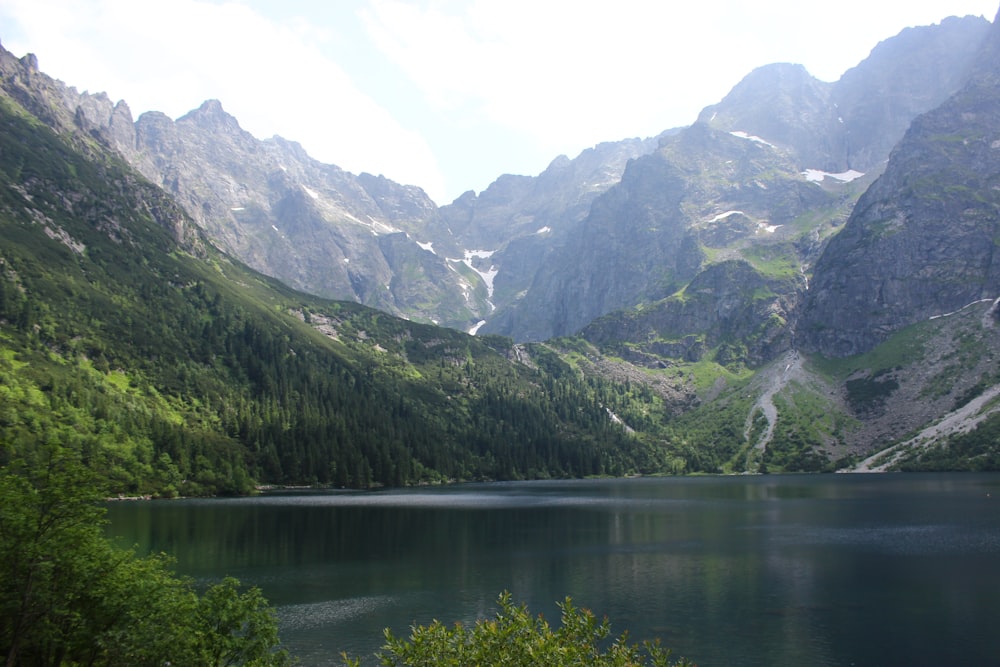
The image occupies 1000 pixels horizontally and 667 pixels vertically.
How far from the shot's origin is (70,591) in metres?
28.9

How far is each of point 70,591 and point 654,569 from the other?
206 ft

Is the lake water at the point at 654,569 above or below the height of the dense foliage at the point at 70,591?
below

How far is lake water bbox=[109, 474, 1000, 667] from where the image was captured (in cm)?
5188

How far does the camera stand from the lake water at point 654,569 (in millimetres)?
51875

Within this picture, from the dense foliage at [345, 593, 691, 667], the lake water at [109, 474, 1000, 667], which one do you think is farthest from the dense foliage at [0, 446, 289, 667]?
the lake water at [109, 474, 1000, 667]

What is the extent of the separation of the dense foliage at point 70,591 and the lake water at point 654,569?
20.4m

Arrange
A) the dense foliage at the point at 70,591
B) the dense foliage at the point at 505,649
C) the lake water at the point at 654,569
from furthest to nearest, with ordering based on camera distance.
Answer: the lake water at the point at 654,569
the dense foliage at the point at 70,591
the dense foliage at the point at 505,649

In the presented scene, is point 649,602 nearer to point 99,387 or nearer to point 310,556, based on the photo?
point 310,556

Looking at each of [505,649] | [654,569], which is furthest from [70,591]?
[654,569]

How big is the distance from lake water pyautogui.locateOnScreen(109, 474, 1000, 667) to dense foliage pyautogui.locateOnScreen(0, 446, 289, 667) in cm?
2038

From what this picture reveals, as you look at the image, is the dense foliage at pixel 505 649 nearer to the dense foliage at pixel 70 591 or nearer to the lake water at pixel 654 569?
the dense foliage at pixel 70 591

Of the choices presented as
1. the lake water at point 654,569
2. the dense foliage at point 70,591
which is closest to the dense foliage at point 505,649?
the dense foliage at point 70,591

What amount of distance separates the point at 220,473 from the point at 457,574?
12762 centimetres

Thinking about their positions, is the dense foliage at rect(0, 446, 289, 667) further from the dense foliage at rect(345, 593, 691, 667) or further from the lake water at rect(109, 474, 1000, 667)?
the lake water at rect(109, 474, 1000, 667)
